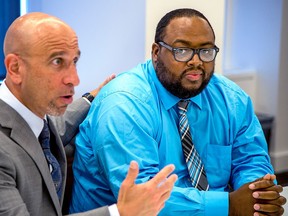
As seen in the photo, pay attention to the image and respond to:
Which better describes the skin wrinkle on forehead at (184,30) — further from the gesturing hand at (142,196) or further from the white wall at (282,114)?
the white wall at (282,114)

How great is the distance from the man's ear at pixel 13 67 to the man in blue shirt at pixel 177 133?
0.48 meters

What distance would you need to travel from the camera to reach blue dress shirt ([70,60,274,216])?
189 cm

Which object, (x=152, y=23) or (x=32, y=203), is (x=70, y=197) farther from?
(x=152, y=23)

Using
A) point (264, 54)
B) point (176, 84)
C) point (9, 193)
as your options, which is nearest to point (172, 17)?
point (176, 84)

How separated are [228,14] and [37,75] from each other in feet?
11.0

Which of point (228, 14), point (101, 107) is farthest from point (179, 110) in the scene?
point (228, 14)

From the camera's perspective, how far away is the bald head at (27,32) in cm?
154

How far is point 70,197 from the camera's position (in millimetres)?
2205

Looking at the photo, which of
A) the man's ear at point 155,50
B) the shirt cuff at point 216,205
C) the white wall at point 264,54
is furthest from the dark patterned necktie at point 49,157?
the white wall at point 264,54

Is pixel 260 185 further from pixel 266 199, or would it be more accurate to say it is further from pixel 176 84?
pixel 176 84

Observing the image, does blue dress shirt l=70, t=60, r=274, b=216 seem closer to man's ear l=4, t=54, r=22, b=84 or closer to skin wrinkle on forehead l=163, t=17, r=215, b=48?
skin wrinkle on forehead l=163, t=17, r=215, b=48

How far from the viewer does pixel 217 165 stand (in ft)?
7.11

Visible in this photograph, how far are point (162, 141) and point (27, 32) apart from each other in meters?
0.74

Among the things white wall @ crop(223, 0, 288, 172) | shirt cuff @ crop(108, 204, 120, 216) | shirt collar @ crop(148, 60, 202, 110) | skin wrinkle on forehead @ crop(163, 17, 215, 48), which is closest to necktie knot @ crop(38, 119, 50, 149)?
shirt cuff @ crop(108, 204, 120, 216)
